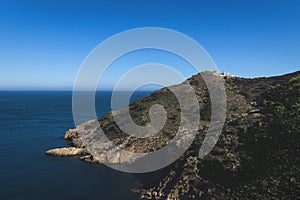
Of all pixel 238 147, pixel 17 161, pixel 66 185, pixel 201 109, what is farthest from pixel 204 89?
pixel 17 161

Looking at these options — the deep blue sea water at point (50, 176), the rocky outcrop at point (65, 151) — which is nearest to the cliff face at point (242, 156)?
the deep blue sea water at point (50, 176)

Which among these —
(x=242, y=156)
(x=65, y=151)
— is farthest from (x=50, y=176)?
(x=242, y=156)

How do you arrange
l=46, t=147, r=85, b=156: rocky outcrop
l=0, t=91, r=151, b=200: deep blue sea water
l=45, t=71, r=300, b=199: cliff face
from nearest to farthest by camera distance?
l=45, t=71, r=300, b=199: cliff face < l=0, t=91, r=151, b=200: deep blue sea water < l=46, t=147, r=85, b=156: rocky outcrop

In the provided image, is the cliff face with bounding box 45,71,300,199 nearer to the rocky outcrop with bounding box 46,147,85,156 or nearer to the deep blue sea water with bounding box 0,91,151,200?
the deep blue sea water with bounding box 0,91,151,200

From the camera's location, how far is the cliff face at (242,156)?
50.1 m

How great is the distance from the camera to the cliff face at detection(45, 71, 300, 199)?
5012cm

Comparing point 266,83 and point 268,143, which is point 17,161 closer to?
point 268,143

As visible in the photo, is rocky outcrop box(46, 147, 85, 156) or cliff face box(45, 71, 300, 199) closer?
cliff face box(45, 71, 300, 199)

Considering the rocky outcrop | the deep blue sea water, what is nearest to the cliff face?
the deep blue sea water

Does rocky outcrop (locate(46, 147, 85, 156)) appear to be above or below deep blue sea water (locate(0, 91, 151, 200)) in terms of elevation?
above

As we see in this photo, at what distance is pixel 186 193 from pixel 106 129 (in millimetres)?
51486

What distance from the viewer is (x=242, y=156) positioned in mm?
57375

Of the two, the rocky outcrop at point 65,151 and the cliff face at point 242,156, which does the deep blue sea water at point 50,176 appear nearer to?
the rocky outcrop at point 65,151

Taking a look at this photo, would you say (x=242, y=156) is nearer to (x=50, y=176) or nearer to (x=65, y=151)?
(x=50, y=176)
